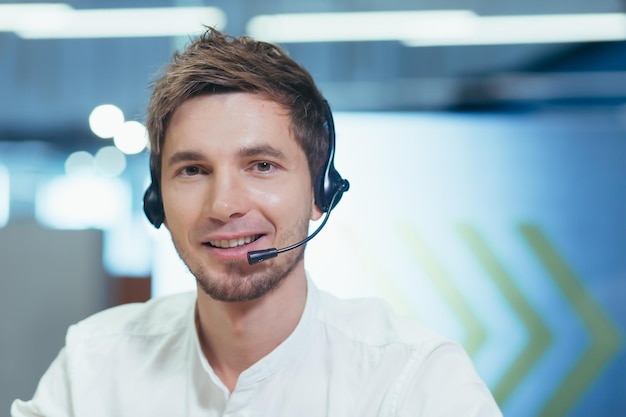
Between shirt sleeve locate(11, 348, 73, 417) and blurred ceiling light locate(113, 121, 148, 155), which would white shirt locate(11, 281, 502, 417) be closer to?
shirt sleeve locate(11, 348, 73, 417)

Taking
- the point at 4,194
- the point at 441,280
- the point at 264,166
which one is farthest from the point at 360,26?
the point at 264,166

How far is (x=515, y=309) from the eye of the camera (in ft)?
9.34

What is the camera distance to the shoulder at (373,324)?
1.31 meters

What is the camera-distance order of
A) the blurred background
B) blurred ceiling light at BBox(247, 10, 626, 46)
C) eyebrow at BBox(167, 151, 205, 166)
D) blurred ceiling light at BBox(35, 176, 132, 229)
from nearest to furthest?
eyebrow at BBox(167, 151, 205, 166) → the blurred background → blurred ceiling light at BBox(35, 176, 132, 229) → blurred ceiling light at BBox(247, 10, 626, 46)

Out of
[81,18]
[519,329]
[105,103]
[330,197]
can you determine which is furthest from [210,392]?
[81,18]

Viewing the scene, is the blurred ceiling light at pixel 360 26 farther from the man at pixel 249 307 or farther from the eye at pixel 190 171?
the eye at pixel 190 171

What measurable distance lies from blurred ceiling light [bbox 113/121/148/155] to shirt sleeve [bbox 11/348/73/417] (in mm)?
1716

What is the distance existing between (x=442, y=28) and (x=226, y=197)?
7.30 ft

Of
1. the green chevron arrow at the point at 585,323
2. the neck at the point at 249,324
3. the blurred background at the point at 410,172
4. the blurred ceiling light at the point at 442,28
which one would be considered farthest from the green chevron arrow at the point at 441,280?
the neck at the point at 249,324

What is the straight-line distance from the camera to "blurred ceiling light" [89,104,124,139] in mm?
3133

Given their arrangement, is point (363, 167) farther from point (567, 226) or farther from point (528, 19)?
point (528, 19)

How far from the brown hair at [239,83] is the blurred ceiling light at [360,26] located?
1.81 meters

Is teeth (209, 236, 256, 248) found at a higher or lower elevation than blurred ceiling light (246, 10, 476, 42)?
lower

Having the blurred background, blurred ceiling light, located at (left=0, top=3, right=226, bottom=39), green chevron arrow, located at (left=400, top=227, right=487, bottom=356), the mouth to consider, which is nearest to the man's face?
the mouth
